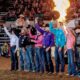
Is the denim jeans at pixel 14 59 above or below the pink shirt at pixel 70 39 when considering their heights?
below

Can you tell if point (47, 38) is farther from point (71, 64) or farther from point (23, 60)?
point (23, 60)

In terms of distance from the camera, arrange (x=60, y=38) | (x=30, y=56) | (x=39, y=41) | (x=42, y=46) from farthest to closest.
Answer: (x=30, y=56), (x=39, y=41), (x=42, y=46), (x=60, y=38)

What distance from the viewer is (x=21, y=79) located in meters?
15.2

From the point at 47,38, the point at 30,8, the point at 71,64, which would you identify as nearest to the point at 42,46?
the point at 47,38

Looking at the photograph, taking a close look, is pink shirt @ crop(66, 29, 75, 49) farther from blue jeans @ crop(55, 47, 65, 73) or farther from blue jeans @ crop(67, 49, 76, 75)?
blue jeans @ crop(55, 47, 65, 73)

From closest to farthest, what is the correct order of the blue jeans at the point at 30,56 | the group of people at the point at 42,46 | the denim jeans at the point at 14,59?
the group of people at the point at 42,46, the blue jeans at the point at 30,56, the denim jeans at the point at 14,59

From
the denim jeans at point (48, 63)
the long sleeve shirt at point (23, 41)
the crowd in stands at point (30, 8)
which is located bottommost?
the denim jeans at point (48, 63)

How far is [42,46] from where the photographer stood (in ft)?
54.7

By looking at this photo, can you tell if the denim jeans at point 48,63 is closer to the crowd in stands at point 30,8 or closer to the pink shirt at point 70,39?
the pink shirt at point 70,39

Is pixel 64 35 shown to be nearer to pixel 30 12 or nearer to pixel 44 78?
pixel 44 78

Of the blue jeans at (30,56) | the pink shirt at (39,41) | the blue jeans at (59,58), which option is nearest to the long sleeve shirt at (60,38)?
the blue jeans at (59,58)

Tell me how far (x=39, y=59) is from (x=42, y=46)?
54cm

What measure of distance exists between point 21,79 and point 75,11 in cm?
1470

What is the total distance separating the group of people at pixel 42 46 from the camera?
51.9 feet
